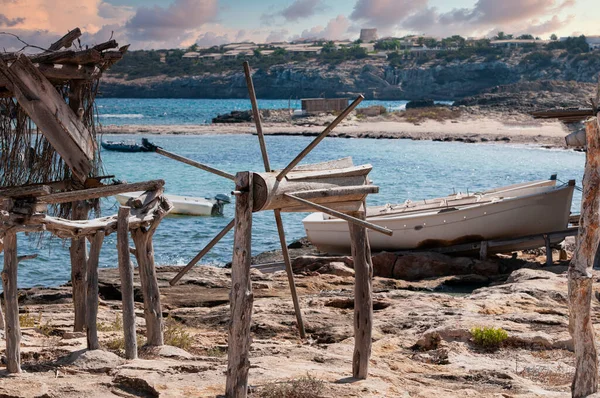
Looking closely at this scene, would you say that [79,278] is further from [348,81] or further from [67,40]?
[348,81]

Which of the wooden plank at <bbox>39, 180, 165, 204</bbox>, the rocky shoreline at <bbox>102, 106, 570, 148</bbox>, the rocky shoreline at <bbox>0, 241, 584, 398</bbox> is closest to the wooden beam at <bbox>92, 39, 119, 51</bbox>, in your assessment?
the wooden plank at <bbox>39, 180, 165, 204</bbox>

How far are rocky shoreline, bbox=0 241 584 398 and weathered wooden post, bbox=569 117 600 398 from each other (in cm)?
64

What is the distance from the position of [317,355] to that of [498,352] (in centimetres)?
257

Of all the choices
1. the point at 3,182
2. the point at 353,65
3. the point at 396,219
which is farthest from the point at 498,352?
the point at 353,65

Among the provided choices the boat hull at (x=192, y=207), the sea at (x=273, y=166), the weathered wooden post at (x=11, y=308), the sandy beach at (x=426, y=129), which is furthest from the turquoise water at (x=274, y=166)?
the weathered wooden post at (x=11, y=308)

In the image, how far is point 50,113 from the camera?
30.7 ft

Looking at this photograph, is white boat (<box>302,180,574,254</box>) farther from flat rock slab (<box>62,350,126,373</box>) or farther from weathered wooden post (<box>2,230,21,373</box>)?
weathered wooden post (<box>2,230,21,373</box>)

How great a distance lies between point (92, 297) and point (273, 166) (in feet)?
116

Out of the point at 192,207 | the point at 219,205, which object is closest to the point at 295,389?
the point at 192,207

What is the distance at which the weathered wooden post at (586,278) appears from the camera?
28.2ft

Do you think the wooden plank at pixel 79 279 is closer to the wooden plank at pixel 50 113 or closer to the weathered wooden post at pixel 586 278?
the wooden plank at pixel 50 113

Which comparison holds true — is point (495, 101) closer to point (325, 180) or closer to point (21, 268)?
point (21, 268)

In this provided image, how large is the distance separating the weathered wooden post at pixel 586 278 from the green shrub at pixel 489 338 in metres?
2.82

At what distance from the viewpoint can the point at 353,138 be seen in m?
63.1
